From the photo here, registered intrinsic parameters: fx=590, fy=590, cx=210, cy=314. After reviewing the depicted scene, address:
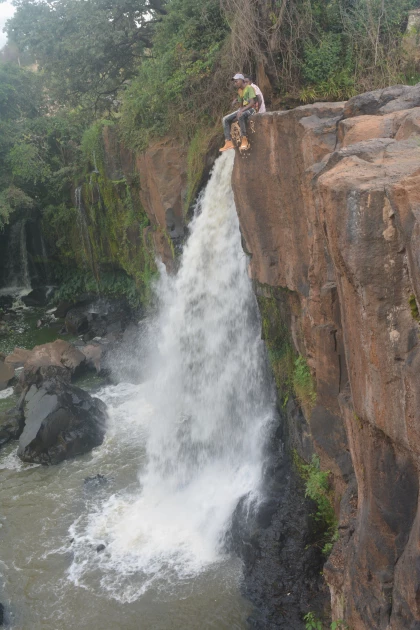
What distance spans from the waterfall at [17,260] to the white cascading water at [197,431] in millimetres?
Result: 11896

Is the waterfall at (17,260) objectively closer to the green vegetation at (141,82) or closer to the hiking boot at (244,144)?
the green vegetation at (141,82)

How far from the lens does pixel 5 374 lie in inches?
672

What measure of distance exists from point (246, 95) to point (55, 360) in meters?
9.72

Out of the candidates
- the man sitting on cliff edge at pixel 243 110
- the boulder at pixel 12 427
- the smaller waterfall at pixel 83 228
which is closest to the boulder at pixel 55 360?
the boulder at pixel 12 427

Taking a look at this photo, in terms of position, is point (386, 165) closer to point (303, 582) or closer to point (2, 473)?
point (303, 582)

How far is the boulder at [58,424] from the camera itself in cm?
1252

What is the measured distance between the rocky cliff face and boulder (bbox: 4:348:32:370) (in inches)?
479

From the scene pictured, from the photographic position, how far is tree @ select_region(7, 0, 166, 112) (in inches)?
706

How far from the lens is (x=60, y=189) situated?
71.1 ft

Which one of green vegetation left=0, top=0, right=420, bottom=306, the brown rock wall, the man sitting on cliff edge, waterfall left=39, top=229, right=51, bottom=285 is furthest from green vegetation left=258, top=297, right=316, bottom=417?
waterfall left=39, top=229, right=51, bottom=285

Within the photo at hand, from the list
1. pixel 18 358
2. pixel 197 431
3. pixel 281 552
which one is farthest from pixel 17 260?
pixel 281 552

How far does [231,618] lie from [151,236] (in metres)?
11.2

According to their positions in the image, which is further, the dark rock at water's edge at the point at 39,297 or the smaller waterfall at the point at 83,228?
the dark rock at water's edge at the point at 39,297

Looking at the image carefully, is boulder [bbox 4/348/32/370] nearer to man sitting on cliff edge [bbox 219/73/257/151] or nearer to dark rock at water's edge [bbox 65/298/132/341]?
dark rock at water's edge [bbox 65/298/132/341]
